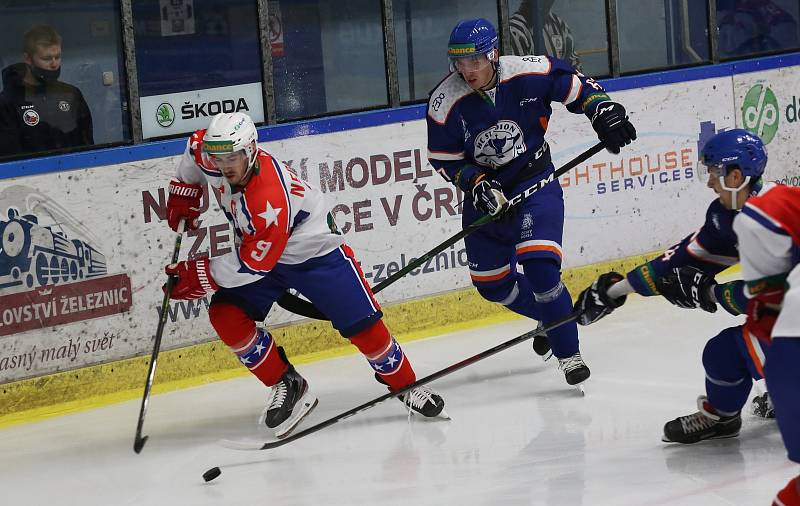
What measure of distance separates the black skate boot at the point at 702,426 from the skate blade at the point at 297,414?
113cm

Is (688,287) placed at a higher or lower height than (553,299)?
higher

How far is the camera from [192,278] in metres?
3.77

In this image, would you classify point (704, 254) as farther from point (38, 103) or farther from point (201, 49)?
point (38, 103)

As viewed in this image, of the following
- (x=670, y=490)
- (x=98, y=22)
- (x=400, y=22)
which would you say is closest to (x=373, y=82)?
(x=400, y=22)

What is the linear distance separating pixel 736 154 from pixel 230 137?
1.40 m

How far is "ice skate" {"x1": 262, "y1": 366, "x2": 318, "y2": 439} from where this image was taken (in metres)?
3.99

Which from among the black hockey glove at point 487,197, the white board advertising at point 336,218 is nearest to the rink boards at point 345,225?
the white board advertising at point 336,218

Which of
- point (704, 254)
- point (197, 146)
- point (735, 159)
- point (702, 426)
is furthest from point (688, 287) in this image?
point (197, 146)

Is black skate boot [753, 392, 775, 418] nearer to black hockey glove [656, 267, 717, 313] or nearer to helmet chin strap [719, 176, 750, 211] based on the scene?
black hockey glove [656, 267, 717, 313]

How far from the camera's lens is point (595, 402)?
13.3ft

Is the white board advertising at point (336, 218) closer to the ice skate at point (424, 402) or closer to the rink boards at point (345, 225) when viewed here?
the rink boards at point (345, 225)

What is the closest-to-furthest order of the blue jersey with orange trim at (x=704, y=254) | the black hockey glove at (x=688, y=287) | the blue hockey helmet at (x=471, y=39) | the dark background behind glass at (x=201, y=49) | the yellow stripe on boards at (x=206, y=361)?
the black hockey glove at (x=688, y=287) < the blue jersey with orange trim at (x=704, y=254) < the blue hockey helmet at (x=471, y=39) < the yellow stripe on boards at (x=206, y=361) < the dark background behind glass at (x=201, y=49)

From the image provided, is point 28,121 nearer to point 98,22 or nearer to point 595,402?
point 98,22

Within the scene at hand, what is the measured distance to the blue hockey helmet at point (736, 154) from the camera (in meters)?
2.96
